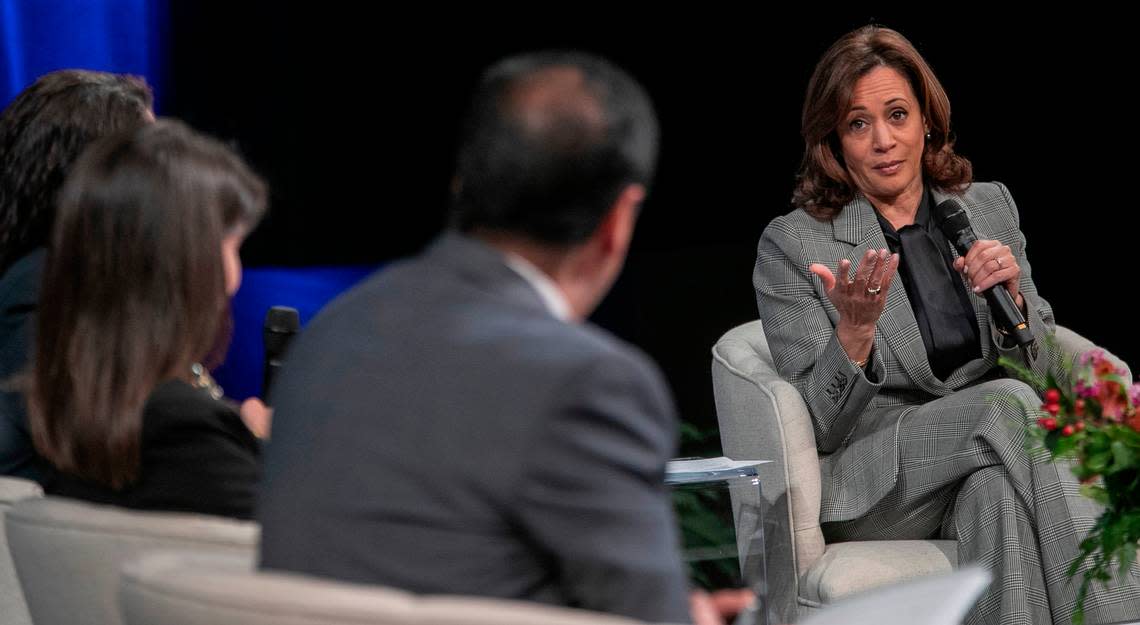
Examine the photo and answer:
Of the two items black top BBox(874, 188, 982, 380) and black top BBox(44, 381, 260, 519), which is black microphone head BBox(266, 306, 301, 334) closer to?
black top BBox(44, 381, 260, 519)

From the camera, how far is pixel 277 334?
207cm

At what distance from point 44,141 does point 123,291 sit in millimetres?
831

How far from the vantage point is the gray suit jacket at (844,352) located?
2.74 metres

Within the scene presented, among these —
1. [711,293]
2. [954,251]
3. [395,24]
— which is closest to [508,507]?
[954,251]

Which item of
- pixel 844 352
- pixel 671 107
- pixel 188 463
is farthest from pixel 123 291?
pixel 671 107

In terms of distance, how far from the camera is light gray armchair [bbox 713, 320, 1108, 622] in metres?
2.57

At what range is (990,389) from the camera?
263 centimetres

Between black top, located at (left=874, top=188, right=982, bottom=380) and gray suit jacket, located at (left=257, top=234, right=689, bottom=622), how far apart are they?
2.02 meters

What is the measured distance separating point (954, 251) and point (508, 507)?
231cm

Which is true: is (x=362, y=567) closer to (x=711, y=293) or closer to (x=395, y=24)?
(x=395, y=24)

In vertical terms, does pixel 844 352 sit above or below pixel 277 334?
below

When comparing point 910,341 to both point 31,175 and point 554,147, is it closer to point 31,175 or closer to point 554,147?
point 31,175

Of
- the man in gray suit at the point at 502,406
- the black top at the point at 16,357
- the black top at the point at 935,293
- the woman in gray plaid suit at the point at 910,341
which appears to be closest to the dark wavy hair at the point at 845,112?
the woman in gray plaid suit at the point at 910,341

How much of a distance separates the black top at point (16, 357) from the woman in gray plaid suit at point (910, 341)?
149 centimetres
